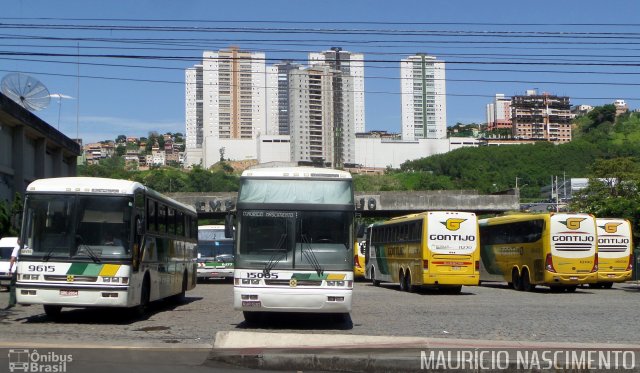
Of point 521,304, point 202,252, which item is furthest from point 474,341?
point 202,252

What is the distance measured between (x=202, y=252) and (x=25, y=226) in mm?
22351

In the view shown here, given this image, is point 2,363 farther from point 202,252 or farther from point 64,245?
point 202,252

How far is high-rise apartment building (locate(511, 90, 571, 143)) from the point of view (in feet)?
611

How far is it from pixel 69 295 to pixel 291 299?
4633mm

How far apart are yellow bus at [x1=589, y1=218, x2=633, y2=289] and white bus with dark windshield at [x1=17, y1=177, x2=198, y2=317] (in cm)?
2323

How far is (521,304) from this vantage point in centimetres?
2262

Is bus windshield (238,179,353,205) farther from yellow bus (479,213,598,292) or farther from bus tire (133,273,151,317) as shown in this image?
yellow bus (479,213,598,292)

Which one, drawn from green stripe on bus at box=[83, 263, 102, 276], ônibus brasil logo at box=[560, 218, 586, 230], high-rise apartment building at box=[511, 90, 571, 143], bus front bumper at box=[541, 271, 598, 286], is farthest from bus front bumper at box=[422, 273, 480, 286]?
high-rise apartment building at box=[511, 90, 571, 143]

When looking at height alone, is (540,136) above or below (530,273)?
above

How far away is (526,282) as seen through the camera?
3017 centimetres

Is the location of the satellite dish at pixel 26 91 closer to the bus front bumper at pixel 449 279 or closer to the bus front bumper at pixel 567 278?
the bus front bumper at pixel 449 279

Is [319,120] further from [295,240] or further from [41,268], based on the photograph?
[295,240]

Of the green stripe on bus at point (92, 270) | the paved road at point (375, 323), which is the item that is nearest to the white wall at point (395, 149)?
the paved road at point (375, 323)

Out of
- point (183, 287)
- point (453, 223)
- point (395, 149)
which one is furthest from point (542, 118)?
point (183, 287)
